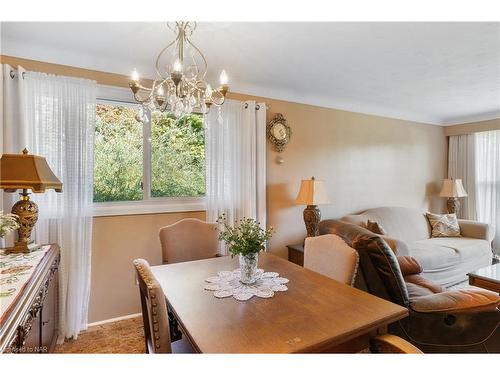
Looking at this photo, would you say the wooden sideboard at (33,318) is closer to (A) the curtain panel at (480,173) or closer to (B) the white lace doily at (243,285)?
(B) the white lace doily at (243,285)

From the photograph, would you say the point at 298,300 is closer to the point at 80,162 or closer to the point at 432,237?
the point at 80,162

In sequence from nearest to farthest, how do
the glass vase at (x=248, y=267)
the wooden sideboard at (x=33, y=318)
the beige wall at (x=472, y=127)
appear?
the wooden sideboard at (x=33, y=318) → the glass vase at (x=248, y=267) → the beige wall at (x=472, y=127)

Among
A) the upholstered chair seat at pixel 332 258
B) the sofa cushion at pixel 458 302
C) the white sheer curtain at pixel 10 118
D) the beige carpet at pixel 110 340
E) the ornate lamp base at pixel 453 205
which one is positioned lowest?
the beige carpet at pixel 110 340

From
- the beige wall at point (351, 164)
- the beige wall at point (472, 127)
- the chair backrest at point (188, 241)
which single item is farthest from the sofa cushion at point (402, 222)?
the chair backrest at point (188, 241)

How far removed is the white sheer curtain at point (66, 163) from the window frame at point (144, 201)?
0.17 m

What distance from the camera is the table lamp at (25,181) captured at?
171 cm

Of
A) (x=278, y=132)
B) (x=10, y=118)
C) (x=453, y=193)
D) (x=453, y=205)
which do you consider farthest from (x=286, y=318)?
(x=453, y=205)

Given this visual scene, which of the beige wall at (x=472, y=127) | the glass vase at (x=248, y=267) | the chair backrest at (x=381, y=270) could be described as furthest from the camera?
the beige wall at (x=472, y=127)

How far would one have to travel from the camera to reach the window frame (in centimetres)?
256

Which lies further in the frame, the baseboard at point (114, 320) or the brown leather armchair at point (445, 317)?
the baseboard at point (114, 320)

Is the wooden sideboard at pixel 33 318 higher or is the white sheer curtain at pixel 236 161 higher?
the white sheer curtain at pixel 236 161

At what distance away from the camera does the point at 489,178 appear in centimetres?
469
